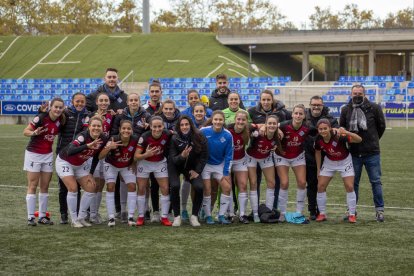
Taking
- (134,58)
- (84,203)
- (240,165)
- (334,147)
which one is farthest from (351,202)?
(134,58)

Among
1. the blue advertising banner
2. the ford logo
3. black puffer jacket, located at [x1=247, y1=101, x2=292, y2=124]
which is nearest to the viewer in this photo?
black puffer jacket, located at [x1=247, y1=101, x2=292, y2=124]

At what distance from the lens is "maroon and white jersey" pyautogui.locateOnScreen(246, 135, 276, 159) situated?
9906 mm

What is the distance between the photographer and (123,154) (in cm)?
962

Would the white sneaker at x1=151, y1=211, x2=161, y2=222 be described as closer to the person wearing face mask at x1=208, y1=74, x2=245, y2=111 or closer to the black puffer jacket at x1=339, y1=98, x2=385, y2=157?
the person wearing face mask at x1=208, y1=74, x2=245, y2=111

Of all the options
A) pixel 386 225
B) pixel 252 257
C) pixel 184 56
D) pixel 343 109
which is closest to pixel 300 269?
pixel 252 257

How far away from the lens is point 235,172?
398 inches

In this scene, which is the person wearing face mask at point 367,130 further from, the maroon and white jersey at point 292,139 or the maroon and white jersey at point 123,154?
the maroon and white jersey at point 123,154

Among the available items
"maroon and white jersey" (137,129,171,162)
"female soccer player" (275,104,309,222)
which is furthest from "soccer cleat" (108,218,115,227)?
"female soccer player" (275,104,309,222)

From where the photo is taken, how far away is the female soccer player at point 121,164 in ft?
31.1

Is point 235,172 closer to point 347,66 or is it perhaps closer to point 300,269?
point 300,269

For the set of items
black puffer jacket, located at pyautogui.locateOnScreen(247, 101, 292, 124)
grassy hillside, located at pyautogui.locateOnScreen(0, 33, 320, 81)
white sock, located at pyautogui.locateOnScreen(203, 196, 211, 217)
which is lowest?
white sock, located at pyautogui.locateOnScreen(203, 196, 211, 217)

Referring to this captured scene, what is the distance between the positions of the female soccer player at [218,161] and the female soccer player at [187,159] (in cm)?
17

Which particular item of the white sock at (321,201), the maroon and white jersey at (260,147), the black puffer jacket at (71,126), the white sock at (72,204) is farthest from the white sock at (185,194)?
the white sock at (321,201)

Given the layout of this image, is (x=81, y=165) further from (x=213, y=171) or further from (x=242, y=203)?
(x=242, y=203)
